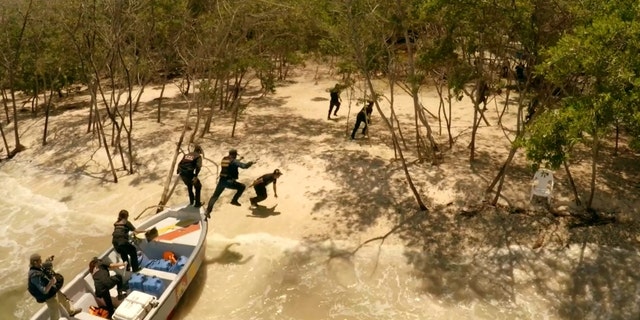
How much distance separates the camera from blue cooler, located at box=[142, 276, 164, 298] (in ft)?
28.4

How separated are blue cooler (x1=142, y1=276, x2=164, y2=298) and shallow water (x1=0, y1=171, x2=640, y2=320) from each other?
24.8 inches

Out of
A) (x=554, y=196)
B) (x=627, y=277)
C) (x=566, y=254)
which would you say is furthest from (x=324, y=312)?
(x=554, y=196)

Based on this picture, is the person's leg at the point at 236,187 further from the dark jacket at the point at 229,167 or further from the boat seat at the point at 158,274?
the boat seat at the point at 158,274

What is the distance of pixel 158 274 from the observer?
894 cm

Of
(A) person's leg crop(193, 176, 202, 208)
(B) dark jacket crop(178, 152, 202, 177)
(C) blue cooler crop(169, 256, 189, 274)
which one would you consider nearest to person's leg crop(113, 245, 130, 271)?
(C) blue cooler crop(169, 256, 189, 274)

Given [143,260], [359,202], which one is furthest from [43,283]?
[359,202]

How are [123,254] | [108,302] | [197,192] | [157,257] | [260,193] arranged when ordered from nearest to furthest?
[108,302]
[123,254]
[157,257]
[197,192]
[260,193]

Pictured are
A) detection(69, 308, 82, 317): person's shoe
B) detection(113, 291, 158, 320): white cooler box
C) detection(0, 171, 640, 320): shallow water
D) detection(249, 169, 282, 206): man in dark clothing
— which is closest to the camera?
detection(113, 291, 158, 320): white cooler box

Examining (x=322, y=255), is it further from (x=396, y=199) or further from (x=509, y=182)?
(x=509, y=182)

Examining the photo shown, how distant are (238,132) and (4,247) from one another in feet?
29.3

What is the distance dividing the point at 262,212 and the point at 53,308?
19.0ft

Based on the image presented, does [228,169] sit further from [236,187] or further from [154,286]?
[154,286]

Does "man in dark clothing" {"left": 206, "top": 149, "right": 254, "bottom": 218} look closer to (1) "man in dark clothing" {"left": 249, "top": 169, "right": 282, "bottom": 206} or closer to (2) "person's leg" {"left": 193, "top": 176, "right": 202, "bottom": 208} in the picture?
(2) "person's leg" {"left": 193, "top": 176, "right": 202, "bottom": 208}

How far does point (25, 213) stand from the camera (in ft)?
44.2
